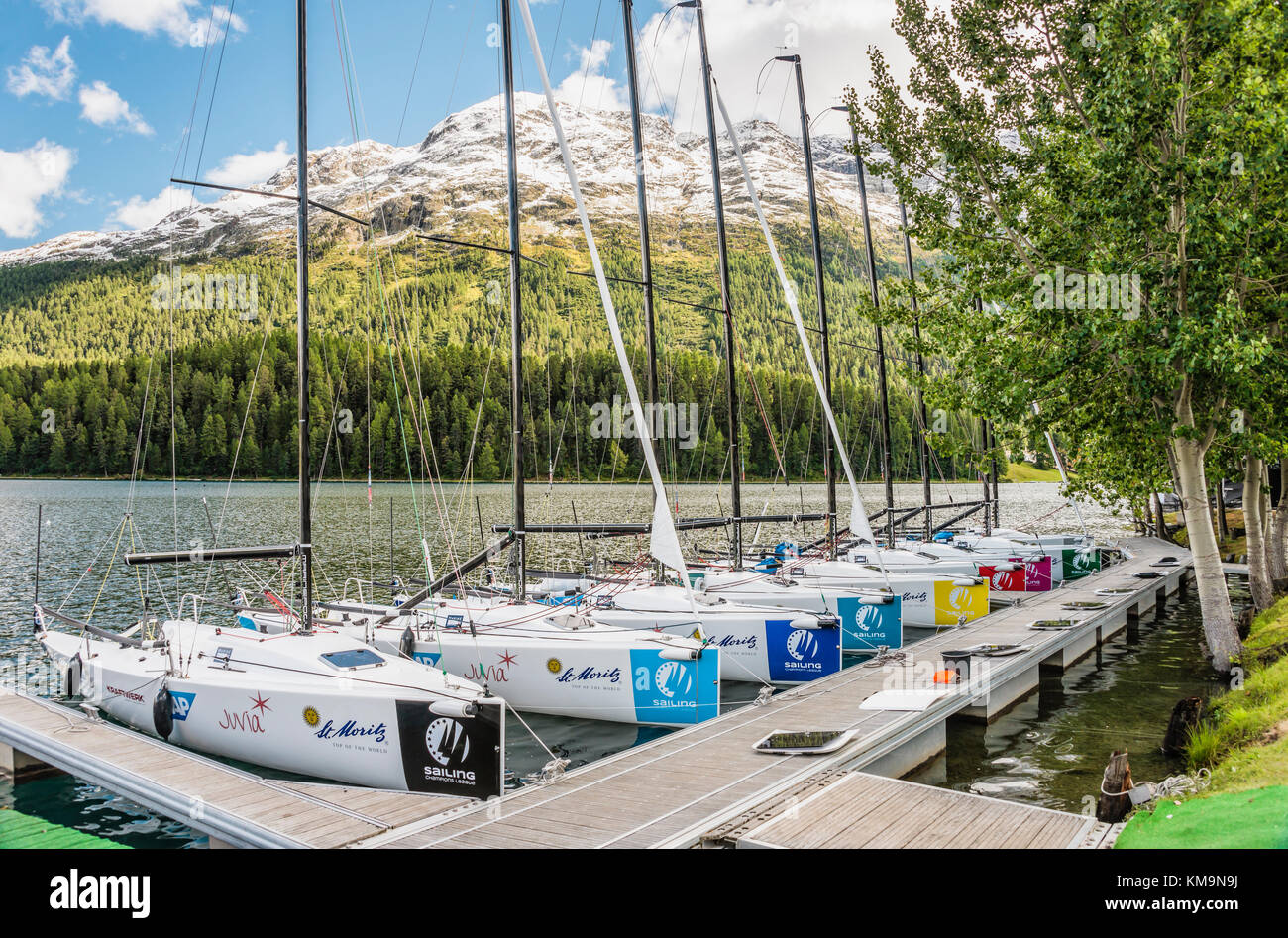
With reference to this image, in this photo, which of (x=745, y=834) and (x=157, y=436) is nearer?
(x=745, y=834)

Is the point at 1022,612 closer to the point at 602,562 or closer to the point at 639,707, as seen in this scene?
the point at 602,562

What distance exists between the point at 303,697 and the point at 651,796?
5.61 meters

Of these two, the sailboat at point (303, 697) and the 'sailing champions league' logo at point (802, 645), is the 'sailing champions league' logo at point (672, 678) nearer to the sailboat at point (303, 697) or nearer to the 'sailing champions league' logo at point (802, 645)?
the sailboat at point (303, 697)

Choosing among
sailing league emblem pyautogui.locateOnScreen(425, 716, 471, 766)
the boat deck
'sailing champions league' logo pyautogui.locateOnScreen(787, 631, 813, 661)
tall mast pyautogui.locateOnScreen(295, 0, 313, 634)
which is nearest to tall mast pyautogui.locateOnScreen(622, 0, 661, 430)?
'sailing champions league' logo pyautogui.locateOnScreen(787, 631, 813, 661)

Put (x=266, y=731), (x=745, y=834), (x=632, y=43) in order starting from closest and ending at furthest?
(x=745, y=834) < (x=266, y=731) < (x=632, y=43)

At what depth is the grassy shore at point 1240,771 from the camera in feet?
23.9

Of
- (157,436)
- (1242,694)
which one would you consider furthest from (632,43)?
(157,436)

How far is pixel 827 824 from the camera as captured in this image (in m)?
8.90

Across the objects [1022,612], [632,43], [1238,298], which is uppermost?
[632,43]

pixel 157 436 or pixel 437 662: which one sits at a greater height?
pixel 157 436

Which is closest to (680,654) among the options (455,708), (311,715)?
(455,708)

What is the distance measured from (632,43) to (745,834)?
20.8m

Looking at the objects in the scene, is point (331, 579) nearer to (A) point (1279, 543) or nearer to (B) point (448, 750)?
(B) point (448, 750)

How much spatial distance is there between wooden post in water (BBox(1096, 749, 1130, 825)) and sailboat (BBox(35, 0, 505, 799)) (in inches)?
273
